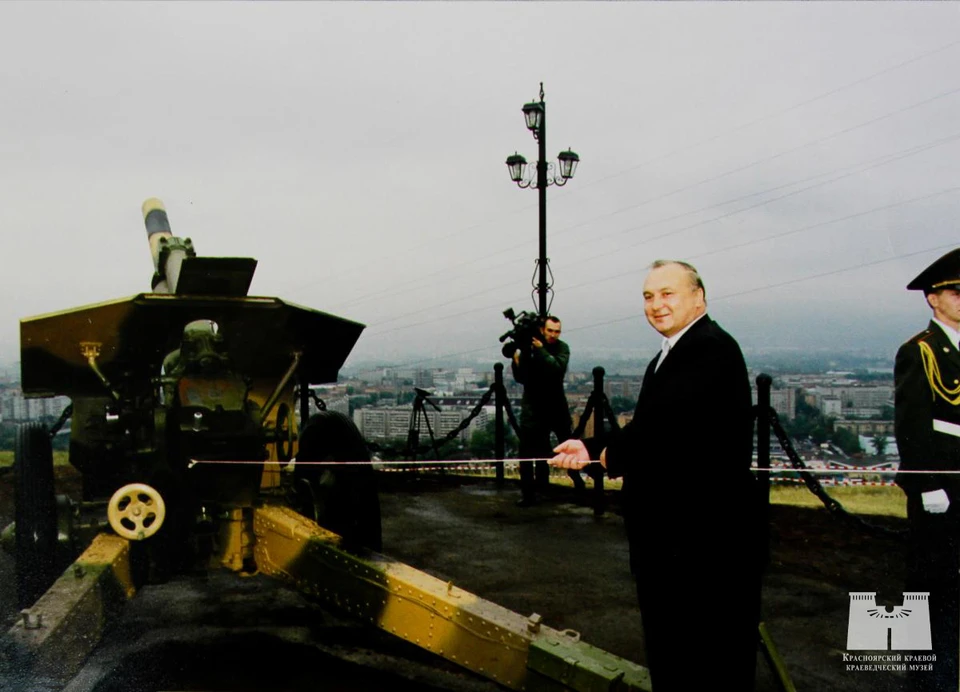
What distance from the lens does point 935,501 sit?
288 cm

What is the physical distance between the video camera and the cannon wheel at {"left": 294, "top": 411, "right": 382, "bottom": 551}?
82cm

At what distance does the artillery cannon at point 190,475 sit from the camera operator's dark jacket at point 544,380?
2.90 ft

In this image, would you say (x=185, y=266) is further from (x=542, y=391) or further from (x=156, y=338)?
(x=542, y=391)

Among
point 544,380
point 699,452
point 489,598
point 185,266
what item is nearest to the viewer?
point 699,452

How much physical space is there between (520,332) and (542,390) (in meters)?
0.88

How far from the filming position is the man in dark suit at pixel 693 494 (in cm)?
219

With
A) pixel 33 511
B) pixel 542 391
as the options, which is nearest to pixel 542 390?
pixel 542 391

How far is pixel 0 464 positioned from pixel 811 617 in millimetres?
3725

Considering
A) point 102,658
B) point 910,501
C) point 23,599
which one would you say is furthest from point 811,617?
point 23,599

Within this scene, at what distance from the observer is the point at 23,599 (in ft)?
11.6

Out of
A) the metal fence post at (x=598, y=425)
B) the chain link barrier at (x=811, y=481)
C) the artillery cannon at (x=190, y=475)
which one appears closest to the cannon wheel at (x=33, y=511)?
the artillery cannon at (x=190, y=475)

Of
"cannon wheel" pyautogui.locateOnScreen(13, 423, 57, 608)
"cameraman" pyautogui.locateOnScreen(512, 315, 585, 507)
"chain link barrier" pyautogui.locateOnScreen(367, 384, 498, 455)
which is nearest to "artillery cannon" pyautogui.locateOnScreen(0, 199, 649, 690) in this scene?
"cannon wheel" pyautogui.locateOnScreen(13, 423, 57, 608)

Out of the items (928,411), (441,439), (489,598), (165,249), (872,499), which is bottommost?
(489,598)

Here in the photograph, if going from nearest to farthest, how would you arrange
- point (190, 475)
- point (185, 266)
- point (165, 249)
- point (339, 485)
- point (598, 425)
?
point (185, 266), point (190, 475), point (165, 249), point (339, 485), point (598, 425)
